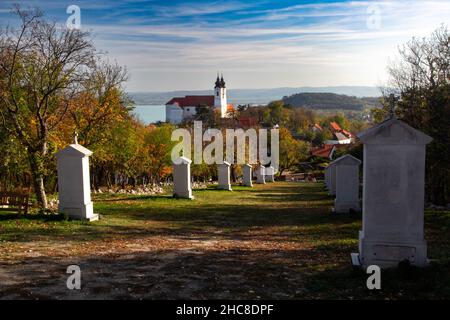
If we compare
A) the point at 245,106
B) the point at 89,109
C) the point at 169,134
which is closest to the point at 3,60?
the point at 89,109

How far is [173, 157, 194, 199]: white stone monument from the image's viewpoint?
70.1 ft

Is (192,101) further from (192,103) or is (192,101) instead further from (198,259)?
(198,259)

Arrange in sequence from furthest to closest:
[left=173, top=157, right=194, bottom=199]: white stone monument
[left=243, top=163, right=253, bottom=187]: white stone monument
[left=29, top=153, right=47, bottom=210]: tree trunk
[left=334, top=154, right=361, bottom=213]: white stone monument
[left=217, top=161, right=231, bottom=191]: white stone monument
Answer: [left=243, top=163, right=253, bottom=187]: white stone monument → [left=217, top=161, right=231, bottom=191]: white stone monument → [left=173, top=157, right=194, bottom=199]: white stone monument → [left=334, top=154, right=361, bottom=213]: white stone monument → [left=29, top=153, right=47, bottom=210]: tree trunk

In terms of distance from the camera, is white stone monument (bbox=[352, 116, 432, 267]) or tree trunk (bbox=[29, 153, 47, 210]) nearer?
white stone monument (bbox=[352, 116, 432, 267])

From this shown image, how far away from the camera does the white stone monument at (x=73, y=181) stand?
12.9 m

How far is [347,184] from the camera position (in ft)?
55.1

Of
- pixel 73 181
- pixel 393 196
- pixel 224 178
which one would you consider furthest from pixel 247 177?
pixel 393 196

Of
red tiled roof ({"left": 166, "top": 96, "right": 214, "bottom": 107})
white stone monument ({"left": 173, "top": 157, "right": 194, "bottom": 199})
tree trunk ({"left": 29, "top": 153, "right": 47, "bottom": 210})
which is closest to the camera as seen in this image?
tree trunk ({"left": 29, "top": 153, "right": 47, "bottom": 210})

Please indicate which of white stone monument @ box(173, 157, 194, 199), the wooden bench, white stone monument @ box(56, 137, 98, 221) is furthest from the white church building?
white stone monument @ box(56, 137, 98, 221)

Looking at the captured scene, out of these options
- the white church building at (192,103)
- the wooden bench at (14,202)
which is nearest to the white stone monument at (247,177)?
the wooden bench at (14,202)

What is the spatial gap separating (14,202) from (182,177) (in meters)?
9.44

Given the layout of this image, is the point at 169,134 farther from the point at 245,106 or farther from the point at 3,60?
the point at 245,106

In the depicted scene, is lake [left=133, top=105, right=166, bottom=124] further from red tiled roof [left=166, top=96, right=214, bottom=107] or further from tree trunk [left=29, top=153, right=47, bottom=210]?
tree trunk [left=29, top=153, right=47, bottom=210]
